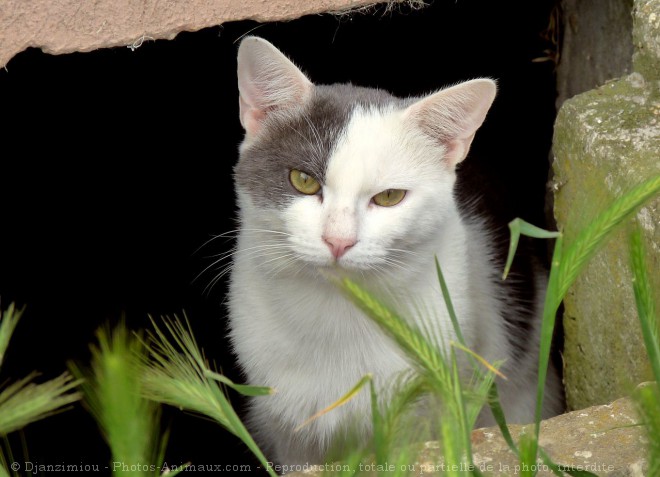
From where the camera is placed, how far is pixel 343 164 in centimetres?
193

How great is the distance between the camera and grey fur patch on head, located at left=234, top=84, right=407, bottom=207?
2.01 meters

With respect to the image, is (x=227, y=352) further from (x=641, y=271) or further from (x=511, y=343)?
(x=641, y=271)

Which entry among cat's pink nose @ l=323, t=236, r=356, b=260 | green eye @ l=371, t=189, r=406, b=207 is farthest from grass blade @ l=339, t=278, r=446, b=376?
green eye @ l=371, t=189, r=406, b=207

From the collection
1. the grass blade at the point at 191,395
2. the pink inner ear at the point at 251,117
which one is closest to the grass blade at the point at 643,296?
the grass blade at the point at 191,395

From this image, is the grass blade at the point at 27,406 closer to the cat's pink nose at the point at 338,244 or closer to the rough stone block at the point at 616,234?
the cat's pink nose at the point at 338,244

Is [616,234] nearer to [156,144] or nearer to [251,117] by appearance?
[251,117]

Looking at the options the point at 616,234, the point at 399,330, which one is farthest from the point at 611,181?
the point at 399,330

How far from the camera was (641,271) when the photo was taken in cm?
125

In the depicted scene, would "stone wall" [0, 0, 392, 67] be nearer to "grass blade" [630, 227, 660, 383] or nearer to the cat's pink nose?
the cat's pink nose

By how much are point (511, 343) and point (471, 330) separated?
0.37 m

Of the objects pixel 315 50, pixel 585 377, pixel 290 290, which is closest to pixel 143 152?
pixel 315 50

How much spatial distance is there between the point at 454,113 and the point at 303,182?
1.30 feet

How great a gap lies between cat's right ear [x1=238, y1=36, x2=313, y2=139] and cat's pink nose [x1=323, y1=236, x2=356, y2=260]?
0.43 meters

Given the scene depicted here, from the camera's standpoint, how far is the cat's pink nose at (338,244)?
6.10 feet
